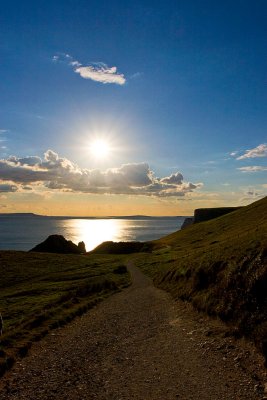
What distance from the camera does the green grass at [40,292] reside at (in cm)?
2119

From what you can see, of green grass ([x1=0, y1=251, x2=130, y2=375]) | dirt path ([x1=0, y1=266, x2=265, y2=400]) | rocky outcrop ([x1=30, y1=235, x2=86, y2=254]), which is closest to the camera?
dirt path ([x1=0, y1=266, x2=265, y2=400])

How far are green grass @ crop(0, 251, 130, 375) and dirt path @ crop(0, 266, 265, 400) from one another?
118cm

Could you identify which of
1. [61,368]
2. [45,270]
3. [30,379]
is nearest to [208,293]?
[61,368]

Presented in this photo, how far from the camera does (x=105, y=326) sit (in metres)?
24.5

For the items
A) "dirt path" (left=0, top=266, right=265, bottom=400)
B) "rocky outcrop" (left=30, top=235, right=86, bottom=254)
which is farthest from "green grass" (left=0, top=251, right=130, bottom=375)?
"rocky outcrop" (left=30, top=235, right=86, bottom=254)

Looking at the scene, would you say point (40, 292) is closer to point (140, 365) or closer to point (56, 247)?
point (140, 365)

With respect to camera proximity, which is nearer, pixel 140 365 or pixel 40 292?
pixel 140 365

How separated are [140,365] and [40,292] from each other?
40.9 metres

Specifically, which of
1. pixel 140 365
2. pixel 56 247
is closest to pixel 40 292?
pixel 140 365

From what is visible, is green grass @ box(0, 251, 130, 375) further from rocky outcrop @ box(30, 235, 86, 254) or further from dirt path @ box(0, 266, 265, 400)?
rocky outcrop @ box(30, 235, 86, 254)

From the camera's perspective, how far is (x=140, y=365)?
16.1 m

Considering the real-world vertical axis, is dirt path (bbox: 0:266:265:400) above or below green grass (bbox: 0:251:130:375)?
above

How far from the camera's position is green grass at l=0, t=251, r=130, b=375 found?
2119 centimetres

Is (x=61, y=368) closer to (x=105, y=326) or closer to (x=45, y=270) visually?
(x=105, y=326)
